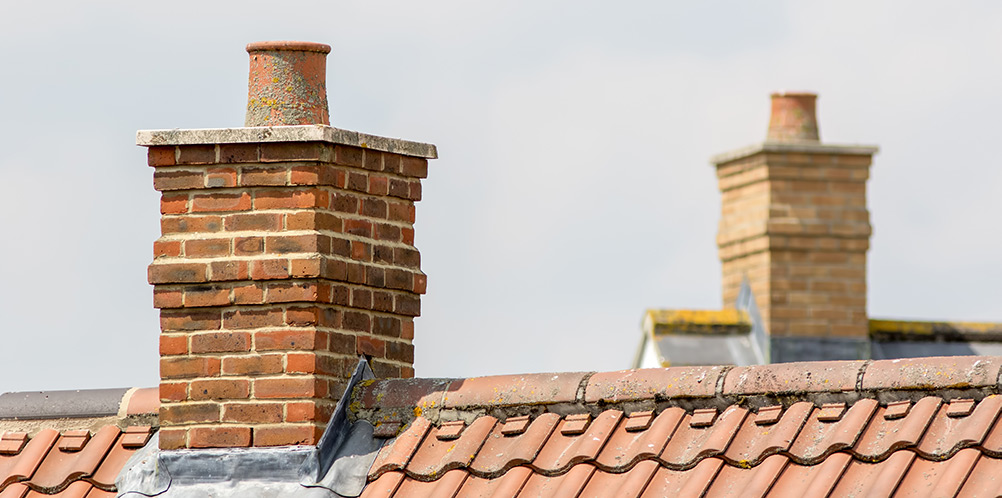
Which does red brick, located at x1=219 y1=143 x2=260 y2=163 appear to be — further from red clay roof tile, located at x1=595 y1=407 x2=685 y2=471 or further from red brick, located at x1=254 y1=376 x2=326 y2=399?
red clay roof tile, located at x1=595 y1=407 x2=685 y2=471

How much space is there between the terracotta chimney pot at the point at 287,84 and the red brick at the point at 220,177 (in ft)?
1.13

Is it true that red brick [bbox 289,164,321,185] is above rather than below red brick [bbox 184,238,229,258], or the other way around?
above

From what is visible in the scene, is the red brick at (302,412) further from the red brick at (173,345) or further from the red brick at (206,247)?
the red brick at (206,247)

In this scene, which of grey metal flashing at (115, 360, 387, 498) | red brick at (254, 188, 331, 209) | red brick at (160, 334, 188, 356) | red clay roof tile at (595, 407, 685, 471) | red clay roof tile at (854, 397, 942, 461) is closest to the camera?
red clay roof tile at (854, 397, 942, 461)

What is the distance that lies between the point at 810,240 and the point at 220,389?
11225mm

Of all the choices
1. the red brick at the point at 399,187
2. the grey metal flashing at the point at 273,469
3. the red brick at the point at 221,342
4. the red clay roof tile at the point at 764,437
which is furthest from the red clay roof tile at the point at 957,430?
the red brick at the point at 221,342

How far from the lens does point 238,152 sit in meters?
7.00

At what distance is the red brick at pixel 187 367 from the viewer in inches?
272

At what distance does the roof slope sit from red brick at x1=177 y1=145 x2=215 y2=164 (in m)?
1.05

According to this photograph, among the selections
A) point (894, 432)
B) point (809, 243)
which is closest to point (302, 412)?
point (894, 432)

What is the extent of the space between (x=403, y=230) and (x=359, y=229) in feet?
0.99

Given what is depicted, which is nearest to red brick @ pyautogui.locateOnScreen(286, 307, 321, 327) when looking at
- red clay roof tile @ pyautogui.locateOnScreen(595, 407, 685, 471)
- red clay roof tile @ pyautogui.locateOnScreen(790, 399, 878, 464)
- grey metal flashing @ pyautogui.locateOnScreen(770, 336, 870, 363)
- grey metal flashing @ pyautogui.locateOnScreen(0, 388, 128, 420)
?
grey metal flashing @ pyautogui.locateOnScreen(0, 388, 128, 420)

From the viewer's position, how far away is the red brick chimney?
6.82 meters

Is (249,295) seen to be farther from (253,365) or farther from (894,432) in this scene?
(894,432)
